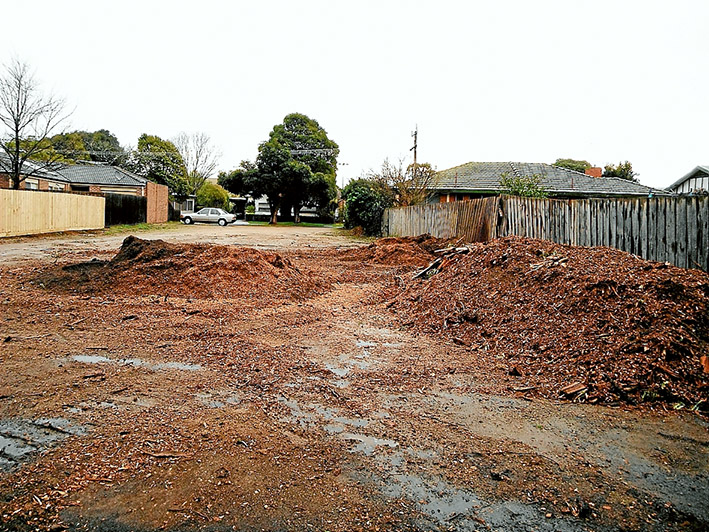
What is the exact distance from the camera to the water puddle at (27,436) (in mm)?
2934

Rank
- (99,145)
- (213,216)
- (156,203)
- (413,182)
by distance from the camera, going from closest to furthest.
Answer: (413,182)
(156,203)
(213,216)
(99,145)

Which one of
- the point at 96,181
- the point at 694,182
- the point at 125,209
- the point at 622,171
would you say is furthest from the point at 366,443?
the point at 622,171

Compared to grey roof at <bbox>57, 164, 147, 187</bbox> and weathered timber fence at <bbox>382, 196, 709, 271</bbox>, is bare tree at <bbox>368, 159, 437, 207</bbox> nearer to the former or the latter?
weathered timber fence at <bbox>382, 196, 709, 271</bbox>

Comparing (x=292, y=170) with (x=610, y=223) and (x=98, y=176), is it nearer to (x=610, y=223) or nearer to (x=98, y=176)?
(x=98, y=176)

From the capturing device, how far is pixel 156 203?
40406 mm

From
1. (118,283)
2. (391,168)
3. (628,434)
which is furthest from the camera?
(391,168)

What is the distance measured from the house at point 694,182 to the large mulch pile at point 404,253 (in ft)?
86.8

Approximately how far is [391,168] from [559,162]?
38.0 meters

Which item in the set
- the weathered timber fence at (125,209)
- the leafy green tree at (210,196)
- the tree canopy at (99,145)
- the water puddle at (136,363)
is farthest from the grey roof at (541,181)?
the tree canopy at (99,145)

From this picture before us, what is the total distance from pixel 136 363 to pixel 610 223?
25.0 ft

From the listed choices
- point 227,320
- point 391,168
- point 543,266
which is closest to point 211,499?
point 227,320

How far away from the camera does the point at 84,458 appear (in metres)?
2.93

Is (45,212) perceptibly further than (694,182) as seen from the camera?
No

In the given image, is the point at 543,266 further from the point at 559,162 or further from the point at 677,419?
the point at 559,162
